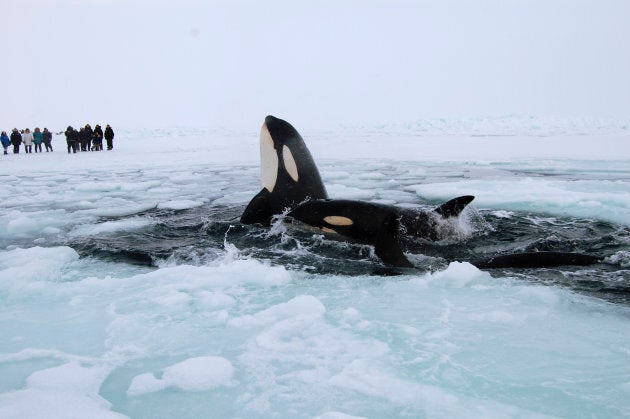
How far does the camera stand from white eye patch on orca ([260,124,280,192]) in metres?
7.46

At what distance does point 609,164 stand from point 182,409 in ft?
53.4

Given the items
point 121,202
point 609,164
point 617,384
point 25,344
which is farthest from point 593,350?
point 609,164

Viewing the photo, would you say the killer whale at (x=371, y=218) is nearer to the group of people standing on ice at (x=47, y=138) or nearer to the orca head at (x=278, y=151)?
the orca head at (x=278, y=151)

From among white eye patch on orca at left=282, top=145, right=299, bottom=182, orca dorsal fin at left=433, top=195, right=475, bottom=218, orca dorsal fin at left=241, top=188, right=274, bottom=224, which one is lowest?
orca dorsal fin at left=241, top=188, right=274, bottom=224

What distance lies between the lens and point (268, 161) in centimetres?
757

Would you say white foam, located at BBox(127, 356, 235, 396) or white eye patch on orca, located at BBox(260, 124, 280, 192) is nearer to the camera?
white foam, located at BBox(127, 356, 235, 396)

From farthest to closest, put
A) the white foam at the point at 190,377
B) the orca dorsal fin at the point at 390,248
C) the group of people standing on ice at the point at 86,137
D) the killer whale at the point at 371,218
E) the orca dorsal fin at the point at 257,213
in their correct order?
the group of people standing on ice at the point at 86,137 < the orca dorsal fin at the point at 257,213 < the killer whale at the point at 371,218 < the orca dorsal fin at the point at 390,248 < the white foam at the point at 190,377

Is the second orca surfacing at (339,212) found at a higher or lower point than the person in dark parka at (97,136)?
lower

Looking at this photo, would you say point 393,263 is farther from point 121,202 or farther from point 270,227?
point 121,202

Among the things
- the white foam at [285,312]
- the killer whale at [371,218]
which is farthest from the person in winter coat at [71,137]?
the white foam at [285,312]

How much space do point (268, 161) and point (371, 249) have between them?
2.48 metres

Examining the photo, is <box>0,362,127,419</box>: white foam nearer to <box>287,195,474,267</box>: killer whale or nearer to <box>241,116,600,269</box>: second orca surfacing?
<box>241,116,600,269</box>: second orca surfacing

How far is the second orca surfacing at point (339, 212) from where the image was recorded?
4.99 m

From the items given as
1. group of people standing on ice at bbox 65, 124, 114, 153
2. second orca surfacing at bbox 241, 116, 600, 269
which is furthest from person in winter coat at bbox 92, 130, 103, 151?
second orca surfacing at bbox 241, 116, 600, 269
